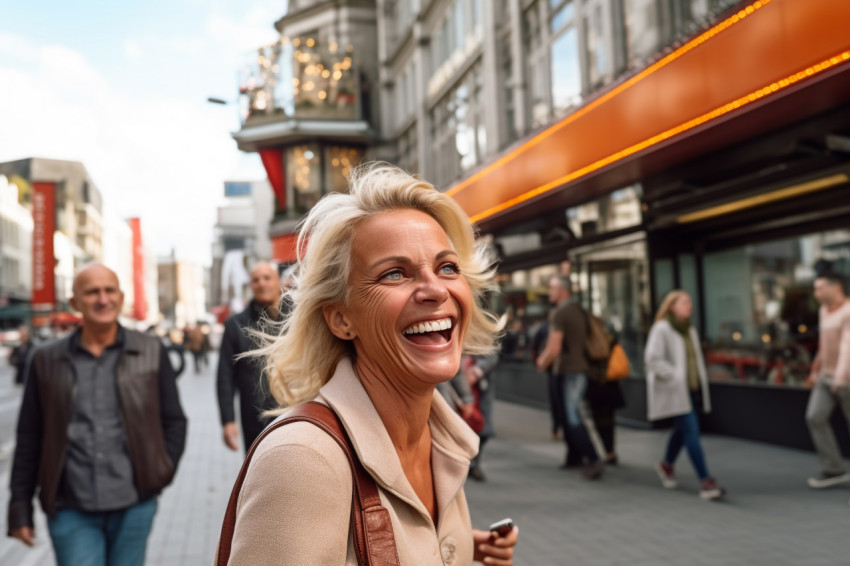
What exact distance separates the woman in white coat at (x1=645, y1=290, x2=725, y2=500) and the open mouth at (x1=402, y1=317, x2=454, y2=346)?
19.6 feet

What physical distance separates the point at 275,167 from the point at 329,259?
28.3 m

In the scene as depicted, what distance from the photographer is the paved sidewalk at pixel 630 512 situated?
5.48m

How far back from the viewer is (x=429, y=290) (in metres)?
1.67

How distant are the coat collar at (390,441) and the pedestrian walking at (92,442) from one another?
2.03 metres

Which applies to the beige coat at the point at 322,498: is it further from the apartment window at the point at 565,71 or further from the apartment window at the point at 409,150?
the apartment window at the point at 409,150

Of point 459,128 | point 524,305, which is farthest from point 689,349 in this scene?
point 459,128

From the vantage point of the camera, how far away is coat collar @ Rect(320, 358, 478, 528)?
154 centimetres

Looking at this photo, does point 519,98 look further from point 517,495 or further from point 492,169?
point 517,495

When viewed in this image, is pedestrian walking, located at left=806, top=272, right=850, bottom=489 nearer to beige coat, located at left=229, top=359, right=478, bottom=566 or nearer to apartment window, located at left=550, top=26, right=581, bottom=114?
apartment window, located at left=550, top=26, right=581, bottom=114

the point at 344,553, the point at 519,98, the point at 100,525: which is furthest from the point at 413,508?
the point at 519,98

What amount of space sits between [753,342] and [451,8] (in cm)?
1269

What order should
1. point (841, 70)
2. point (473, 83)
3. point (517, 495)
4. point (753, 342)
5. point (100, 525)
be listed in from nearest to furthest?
point (100, 525) < point (841, 70) < point (517, 495) < point (753, 342) < point (473, 83)

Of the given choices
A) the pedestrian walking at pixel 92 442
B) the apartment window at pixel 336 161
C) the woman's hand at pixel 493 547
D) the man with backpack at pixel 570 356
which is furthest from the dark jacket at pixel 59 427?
the apartment window at pixel 336 161

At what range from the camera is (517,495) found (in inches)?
293
